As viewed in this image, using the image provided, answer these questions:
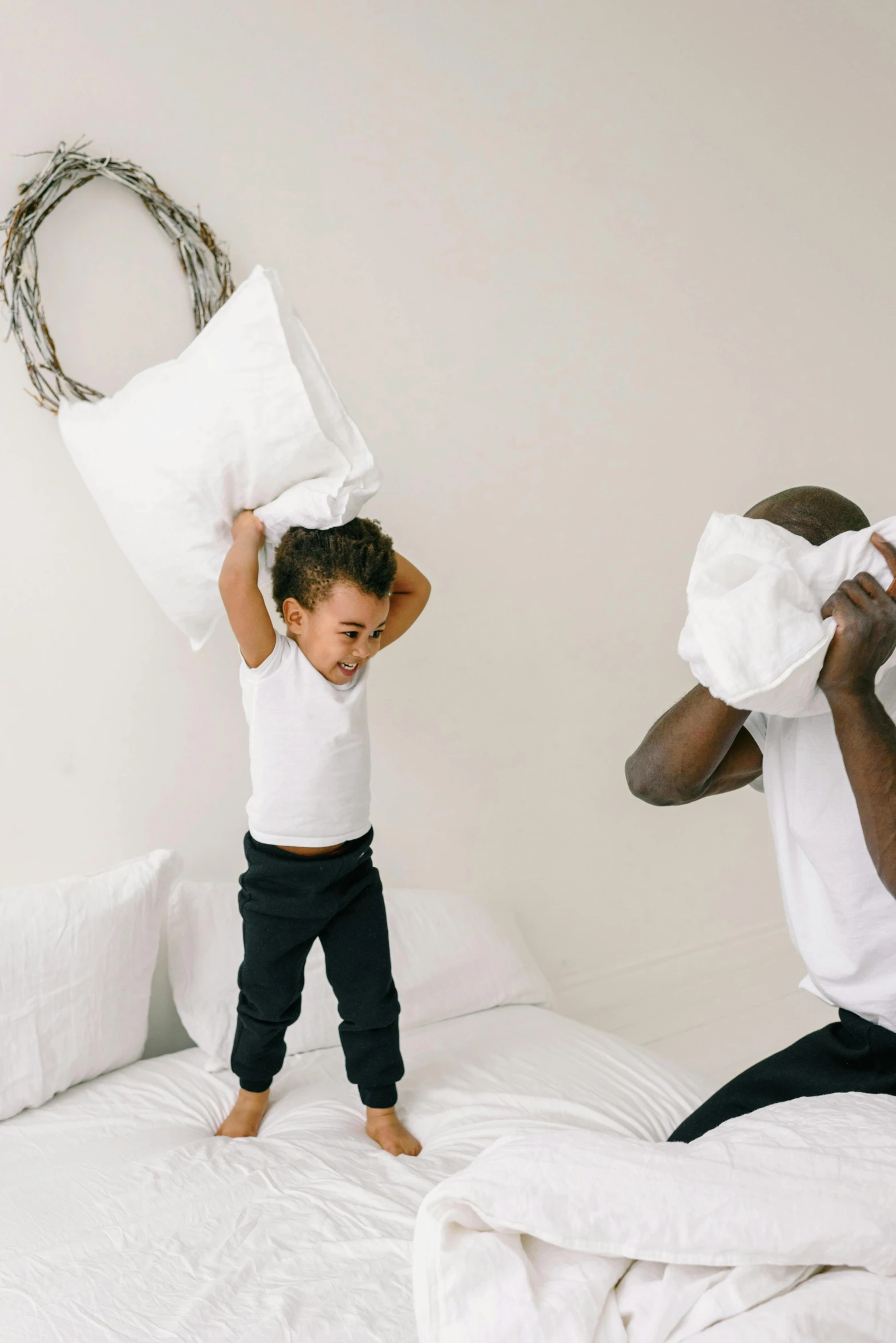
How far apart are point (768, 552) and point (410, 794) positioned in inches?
52.9

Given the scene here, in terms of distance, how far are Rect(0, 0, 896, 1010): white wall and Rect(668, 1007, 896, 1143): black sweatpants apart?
1091 mm

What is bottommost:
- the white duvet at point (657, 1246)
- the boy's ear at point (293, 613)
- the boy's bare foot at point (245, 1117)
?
the boy's bare foot at point (245, 1117)

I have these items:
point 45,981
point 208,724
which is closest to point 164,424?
point 208,724

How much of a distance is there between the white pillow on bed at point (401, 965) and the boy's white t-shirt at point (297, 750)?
0.37 metres

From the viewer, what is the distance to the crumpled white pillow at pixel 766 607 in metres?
1.02

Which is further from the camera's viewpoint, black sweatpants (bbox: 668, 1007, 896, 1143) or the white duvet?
black sweatpants (bbox: 668, 1007, 896, 1143)

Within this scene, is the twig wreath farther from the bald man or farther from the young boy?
the bald man

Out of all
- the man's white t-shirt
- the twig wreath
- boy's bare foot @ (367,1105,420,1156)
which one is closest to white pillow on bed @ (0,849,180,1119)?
boy's bare foot @ (367,1105,420,1156)

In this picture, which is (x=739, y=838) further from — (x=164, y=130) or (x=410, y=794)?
(x=164, y=130)

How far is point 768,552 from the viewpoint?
1.07 m

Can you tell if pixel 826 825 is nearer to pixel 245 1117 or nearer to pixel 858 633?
pixel 858 633

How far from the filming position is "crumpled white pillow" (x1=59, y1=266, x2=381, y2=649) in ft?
4.95

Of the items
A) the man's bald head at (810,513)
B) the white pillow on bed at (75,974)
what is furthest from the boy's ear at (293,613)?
the man's bald head at (810,513)

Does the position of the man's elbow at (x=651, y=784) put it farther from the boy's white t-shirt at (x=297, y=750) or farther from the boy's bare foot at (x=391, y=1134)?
the boy's bare foot at (x=391, y=1134)
